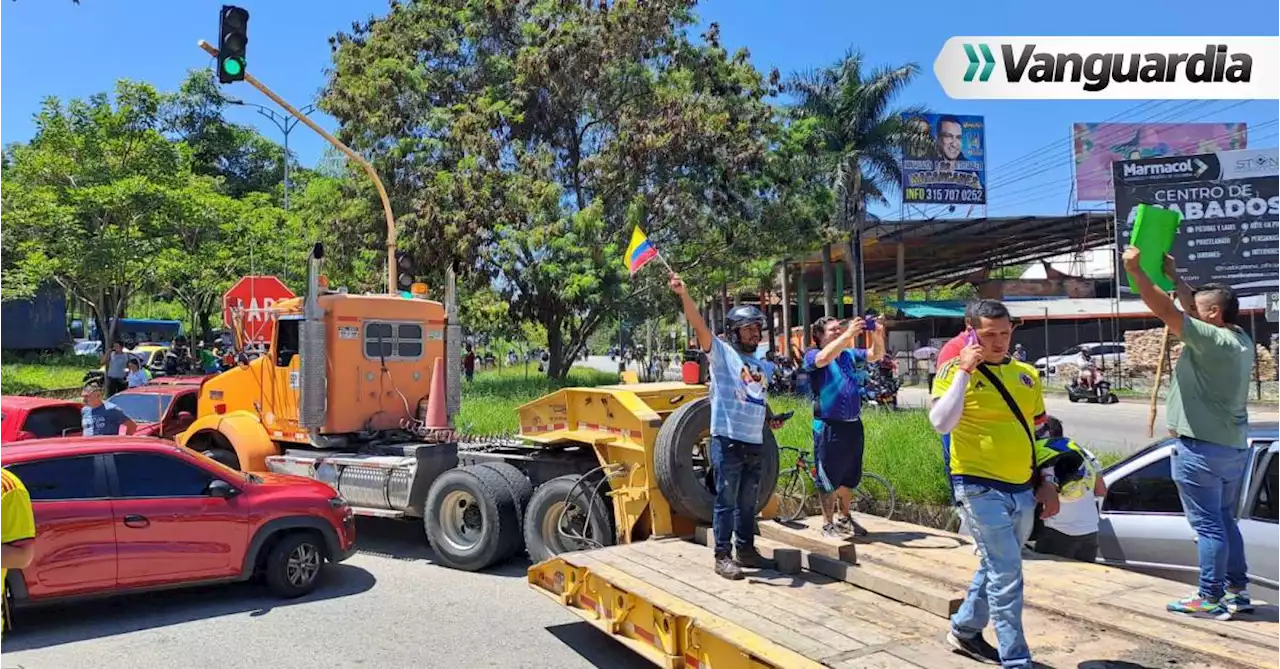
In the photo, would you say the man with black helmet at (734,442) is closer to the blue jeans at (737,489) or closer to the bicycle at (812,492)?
the blue jeans at (737,489)

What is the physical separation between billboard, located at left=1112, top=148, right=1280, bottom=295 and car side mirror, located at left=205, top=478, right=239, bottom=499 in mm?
23685

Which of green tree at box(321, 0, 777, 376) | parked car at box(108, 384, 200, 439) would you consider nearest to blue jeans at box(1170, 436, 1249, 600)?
parked car at box(108, 384, 200, 439)

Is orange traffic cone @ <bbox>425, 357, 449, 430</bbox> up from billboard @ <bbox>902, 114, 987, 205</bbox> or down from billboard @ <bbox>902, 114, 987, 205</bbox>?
down

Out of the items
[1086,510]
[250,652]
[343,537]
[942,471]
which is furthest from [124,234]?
[1086,510]

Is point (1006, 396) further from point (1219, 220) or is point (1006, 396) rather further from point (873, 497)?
point (1219, 220)

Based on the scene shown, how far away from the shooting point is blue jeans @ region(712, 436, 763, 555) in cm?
506

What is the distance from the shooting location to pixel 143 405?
11.8m

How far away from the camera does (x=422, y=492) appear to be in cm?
833

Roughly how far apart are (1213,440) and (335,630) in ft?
18.0

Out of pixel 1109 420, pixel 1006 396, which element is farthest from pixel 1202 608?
pixel 1109 420

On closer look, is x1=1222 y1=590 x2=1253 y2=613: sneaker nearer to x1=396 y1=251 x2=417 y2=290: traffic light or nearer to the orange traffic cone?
the orange traffic cone

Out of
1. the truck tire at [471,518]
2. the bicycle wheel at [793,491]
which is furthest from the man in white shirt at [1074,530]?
the truck tire at [471,518]

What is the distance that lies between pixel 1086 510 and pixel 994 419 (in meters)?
2.38

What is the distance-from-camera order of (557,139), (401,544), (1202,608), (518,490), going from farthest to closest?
(557,139) → (401,544) → (518,490) → (1202,608)
